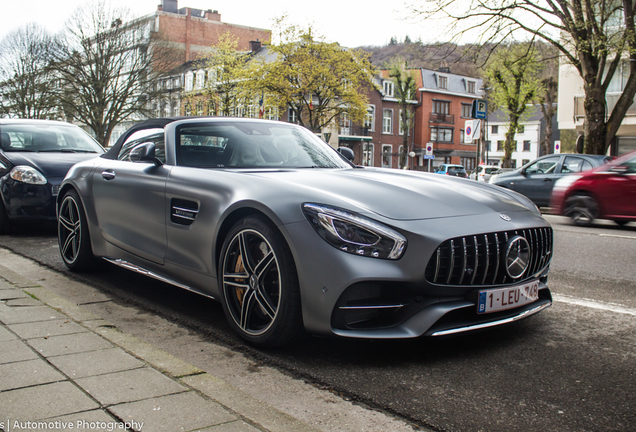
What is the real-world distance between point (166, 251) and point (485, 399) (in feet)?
7.57

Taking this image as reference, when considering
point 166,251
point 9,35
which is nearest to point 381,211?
point 166,251

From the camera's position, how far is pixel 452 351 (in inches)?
127

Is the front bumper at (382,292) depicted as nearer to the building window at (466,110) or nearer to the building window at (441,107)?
the building window at (441,107)

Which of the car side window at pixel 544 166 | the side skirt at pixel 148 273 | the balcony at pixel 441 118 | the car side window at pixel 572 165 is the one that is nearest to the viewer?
the side skirt at pixel 148 273

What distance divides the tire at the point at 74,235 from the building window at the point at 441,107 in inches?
2756

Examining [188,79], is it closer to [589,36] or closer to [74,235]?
[589,36]

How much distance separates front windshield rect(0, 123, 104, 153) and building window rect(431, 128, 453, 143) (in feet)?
215

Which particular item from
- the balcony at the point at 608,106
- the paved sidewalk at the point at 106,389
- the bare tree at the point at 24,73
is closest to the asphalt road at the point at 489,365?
the paved sidewalk at the point at 106,389

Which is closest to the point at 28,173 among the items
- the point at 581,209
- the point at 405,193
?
the point at 405,193

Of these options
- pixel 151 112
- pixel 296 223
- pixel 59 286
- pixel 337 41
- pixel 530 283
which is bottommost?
pixel 59 286

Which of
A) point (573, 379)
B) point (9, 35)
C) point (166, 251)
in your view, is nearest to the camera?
point (573, 379)

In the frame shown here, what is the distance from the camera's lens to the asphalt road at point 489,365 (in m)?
2.46

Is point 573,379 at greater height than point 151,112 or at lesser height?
lesser

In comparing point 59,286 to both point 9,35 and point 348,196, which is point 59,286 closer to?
point 348,196
